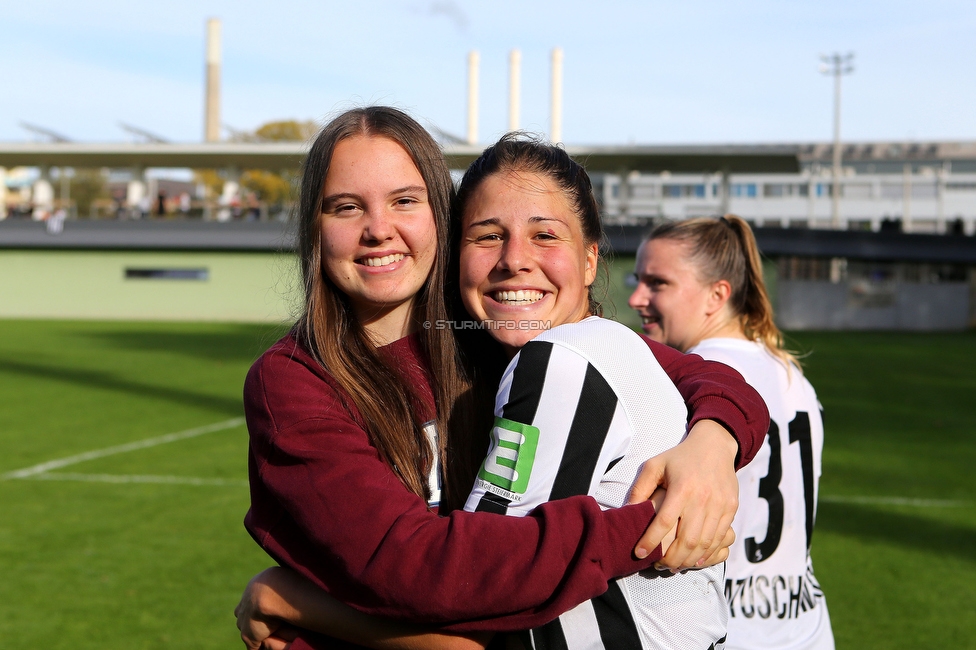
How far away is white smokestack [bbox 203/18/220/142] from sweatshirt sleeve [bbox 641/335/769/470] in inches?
2642

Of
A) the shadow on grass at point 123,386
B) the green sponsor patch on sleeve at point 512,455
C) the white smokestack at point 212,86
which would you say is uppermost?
the white smokestack at point 212,86

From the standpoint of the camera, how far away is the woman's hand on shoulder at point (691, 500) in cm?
173

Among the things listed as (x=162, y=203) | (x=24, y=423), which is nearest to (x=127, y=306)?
(x=162, y=203)

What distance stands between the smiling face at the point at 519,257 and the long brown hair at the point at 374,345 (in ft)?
0.37

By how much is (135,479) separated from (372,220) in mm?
8582

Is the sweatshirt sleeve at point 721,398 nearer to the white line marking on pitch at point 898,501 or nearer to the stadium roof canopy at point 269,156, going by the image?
the white line marking on pitch at point 898,501

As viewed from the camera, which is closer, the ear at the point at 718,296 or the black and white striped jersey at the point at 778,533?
the black and white striped jersey at the point at 778,533

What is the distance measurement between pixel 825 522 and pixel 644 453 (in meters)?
7.19

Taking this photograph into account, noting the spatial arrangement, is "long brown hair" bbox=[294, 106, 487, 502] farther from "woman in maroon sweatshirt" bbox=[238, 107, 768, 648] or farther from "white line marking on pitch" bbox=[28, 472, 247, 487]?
"white line marking on pitch" bbox=[28, 472, 247, 487]

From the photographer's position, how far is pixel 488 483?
1.77 m

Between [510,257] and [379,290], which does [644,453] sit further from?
[379,290]

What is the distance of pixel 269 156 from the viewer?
50.5m

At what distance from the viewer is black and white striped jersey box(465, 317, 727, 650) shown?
5.63 feet

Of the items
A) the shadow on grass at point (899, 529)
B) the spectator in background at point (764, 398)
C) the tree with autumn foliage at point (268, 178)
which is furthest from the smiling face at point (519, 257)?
the tree with autumn foliage at point (268, 178)
